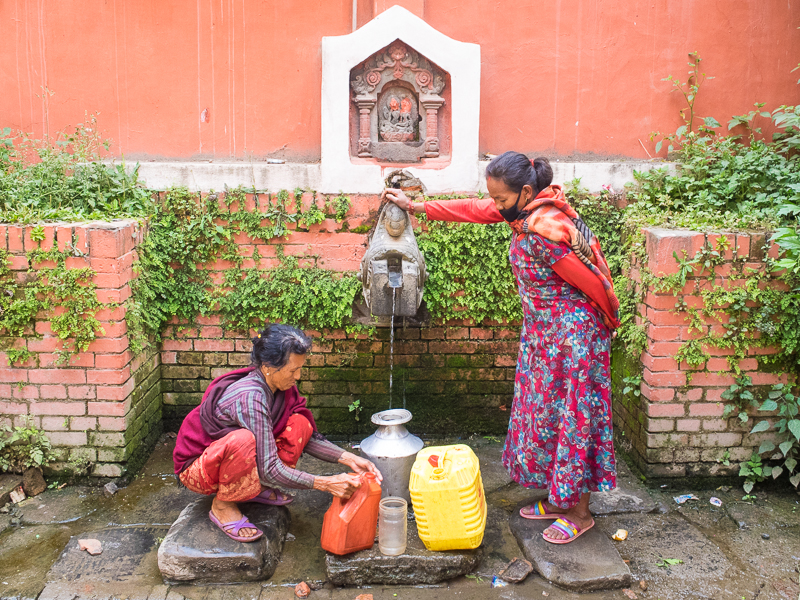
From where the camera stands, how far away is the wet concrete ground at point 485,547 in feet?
10.0

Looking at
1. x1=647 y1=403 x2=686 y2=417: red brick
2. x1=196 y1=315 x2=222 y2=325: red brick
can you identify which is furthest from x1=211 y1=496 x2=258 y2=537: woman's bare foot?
x1=647 y1=403 x2=686 y2=417: red brick

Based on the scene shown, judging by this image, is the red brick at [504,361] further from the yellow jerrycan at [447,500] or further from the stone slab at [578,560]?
the yellow jerrycan at [447,500]

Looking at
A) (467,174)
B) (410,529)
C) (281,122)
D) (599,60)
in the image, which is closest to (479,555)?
(410,529)

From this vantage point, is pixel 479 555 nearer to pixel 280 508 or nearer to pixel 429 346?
pixel 280 508

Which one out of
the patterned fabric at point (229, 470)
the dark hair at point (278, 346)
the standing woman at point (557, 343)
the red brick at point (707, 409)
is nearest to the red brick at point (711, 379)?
the red brick at point (707, 409)

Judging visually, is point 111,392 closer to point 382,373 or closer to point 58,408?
point 58,408

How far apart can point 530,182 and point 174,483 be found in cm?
279

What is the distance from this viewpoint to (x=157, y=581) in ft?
10.2

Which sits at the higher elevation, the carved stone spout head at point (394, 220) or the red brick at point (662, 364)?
the carved stone spout head at point (394, 220)

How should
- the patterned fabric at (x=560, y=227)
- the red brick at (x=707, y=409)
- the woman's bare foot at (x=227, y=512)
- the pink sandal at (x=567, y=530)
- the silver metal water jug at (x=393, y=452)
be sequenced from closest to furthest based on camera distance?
1. the patterned fabric at (x=560, y=227)
2. the woman's bare foot at (x=227, y=512)
3. the pink sandal at (x=567, y=530)
4. the silver metal water jug at (x=393, y=452)
5. the red brick at (x=707, y=409)

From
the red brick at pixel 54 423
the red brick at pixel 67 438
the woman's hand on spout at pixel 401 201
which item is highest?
the woman's hand on spout at pixel 401 201

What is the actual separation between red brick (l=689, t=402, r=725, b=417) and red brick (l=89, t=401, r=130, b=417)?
3.40 m

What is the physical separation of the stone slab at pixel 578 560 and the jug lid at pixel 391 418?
0.83m

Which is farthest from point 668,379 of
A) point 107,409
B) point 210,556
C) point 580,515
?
point 107,409
